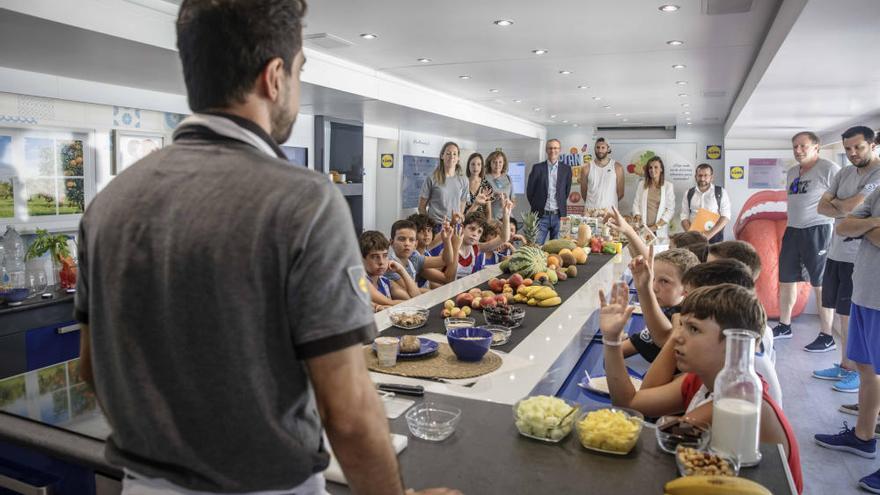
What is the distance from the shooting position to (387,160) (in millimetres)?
11109

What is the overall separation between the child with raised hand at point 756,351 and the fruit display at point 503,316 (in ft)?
1.97

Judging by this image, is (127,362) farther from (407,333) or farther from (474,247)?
(474,247)

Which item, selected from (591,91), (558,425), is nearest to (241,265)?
(558,425)

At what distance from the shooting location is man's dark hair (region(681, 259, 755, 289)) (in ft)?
7.75

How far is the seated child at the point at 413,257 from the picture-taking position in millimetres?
4199

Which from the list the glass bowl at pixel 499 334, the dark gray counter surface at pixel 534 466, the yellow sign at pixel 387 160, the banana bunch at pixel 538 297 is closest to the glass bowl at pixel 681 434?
the dark gray counter surface at pixel 534 466

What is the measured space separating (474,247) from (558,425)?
3.88 metres

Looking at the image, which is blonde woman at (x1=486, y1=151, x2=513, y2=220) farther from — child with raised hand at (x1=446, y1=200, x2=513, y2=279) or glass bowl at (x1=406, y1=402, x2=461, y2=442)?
glass bowl at (x1=406, y1=402, x2=461, y2=442)

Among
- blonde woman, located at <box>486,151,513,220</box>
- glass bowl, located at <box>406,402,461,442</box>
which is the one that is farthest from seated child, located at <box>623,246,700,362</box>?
blonde woman, located at <box>486,151,513,220</box>

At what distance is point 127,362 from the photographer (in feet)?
3.00

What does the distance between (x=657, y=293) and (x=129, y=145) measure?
192 inches

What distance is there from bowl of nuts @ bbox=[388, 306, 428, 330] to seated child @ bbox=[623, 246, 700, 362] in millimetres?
874

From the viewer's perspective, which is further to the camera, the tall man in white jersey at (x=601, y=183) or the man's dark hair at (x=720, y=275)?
the tall man in white jersey at (x=601, y=183)

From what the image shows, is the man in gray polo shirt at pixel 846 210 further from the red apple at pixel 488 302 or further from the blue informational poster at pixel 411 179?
the blue informational poster at pixel 411 179
